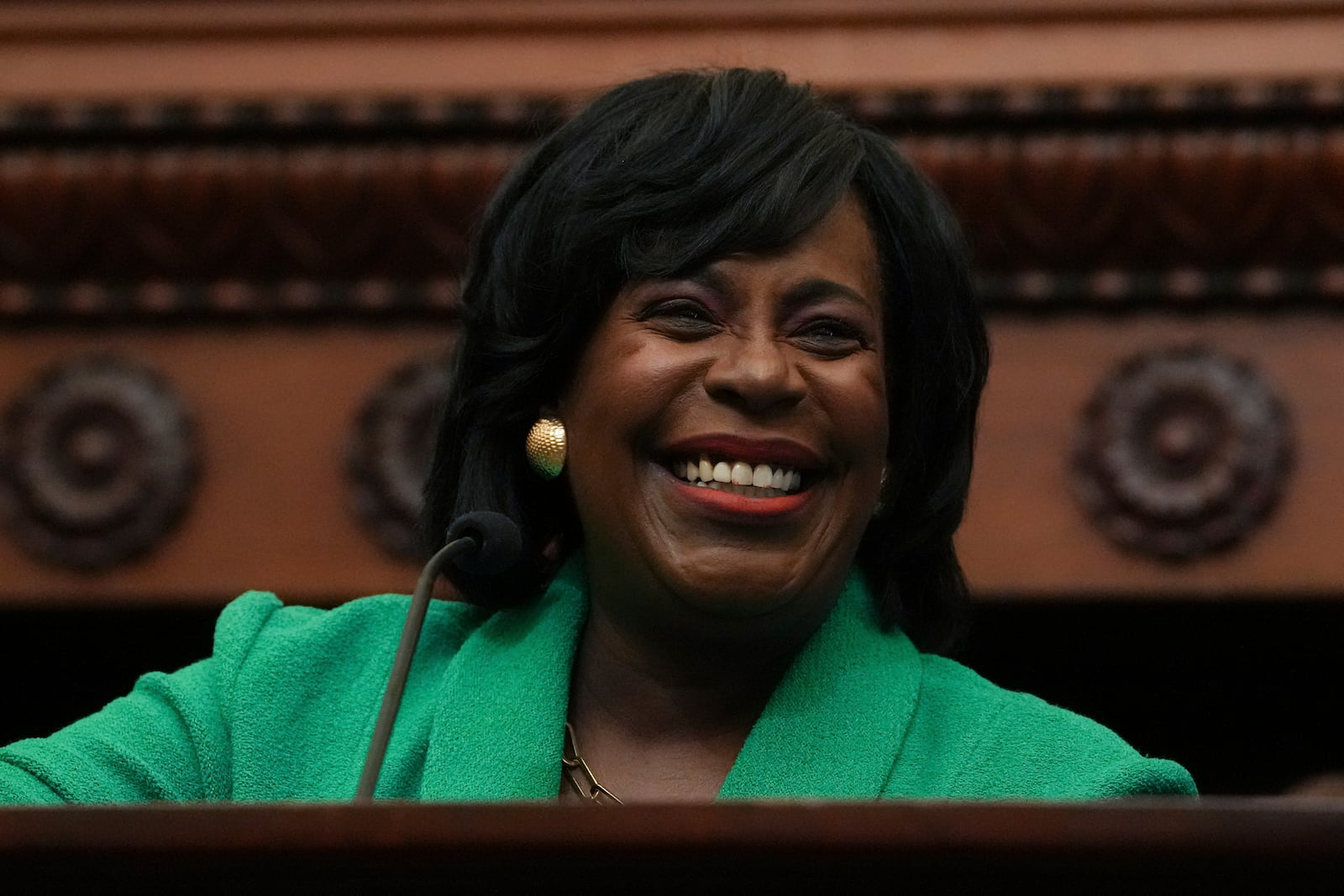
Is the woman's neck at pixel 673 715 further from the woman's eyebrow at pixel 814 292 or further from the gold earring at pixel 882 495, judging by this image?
the woman's eyebrow at pixel 814 292

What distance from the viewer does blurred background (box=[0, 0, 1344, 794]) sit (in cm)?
233

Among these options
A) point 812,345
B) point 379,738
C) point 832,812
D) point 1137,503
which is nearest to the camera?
point 832,812

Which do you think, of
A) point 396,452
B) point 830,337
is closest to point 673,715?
point 830,337

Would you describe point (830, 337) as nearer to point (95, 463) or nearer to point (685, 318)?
point (685, 318)

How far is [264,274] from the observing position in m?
2.46

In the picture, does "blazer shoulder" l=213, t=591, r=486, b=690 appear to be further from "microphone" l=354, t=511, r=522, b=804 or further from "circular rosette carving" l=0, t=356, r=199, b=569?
"circular rosette carving" l=0, t=356, r=199, b=569

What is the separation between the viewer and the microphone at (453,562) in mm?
1358

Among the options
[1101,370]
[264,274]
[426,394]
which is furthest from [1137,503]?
[264,274]

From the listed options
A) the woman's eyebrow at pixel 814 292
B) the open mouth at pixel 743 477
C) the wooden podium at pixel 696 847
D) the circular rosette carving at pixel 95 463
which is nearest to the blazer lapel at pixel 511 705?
the open mouth at pixel 743 477

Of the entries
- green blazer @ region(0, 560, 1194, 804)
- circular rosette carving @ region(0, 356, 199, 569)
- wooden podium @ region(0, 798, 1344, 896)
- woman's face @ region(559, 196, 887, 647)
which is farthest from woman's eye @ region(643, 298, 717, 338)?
circular rosette carving @ region(0, 356, 199, 569)

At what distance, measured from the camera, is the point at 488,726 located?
5.36ft

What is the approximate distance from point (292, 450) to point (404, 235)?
10.7 inches

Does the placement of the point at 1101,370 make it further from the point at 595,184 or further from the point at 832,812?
the point at 832,812

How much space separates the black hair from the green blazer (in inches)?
2.7
